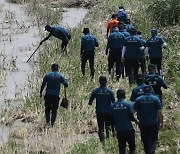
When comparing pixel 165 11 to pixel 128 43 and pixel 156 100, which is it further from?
pixel 156 100

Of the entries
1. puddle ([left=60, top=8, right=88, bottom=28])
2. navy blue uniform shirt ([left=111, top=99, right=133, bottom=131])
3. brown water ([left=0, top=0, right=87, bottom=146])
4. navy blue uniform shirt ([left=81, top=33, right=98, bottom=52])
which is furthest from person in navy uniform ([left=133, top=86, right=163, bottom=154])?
puddle ([left=60, top=8, right=88, bottom=28])

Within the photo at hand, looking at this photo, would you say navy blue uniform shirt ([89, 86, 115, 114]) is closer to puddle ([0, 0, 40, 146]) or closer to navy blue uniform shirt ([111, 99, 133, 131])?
navy blue uniform shirt ([111, 99, 133, 131])

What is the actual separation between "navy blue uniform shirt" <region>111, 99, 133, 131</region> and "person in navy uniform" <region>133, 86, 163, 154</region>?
16cm

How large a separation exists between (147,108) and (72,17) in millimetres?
21641

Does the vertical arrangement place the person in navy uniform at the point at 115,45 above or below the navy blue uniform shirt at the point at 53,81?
above

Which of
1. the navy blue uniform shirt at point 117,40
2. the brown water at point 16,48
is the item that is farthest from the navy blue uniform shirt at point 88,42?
the brown water at point 16,48

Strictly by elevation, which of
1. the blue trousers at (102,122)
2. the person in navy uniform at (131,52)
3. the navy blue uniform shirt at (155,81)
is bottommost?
the blue trousers at (102,122)

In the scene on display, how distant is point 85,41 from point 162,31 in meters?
5.37

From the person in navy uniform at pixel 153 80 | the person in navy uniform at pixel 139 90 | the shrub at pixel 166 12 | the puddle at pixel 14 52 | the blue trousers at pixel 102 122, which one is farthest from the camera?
the shrub at pixel 166 12

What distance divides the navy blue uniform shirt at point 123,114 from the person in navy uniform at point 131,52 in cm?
497

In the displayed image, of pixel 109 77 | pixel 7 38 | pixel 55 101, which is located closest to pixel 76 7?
pixel 7 38

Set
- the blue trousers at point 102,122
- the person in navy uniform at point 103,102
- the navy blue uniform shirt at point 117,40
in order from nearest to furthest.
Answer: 1. the person in navy uniform at point 103,102
2. the blue trousers at point 102,122
3. the navy blue uniform shirt at point 117,40

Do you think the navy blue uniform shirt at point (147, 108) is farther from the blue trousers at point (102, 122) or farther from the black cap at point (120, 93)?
the blue trousers at point (102, 122)

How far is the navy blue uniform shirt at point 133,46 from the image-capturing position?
14.9 metres
